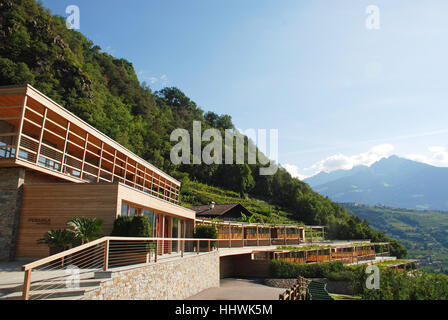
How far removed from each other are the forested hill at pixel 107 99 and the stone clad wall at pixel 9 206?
3642 cm

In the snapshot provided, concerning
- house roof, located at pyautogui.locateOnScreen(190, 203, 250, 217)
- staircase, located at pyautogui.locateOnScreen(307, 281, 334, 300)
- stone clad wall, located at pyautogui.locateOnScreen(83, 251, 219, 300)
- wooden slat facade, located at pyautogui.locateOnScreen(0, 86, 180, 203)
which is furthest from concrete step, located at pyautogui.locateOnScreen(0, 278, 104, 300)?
house roof, located at pyautogui.locateOnScreen(190, 203, 250, 217)

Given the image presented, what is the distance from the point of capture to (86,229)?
10094 millimetres

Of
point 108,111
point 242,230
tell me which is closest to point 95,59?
point 108,111

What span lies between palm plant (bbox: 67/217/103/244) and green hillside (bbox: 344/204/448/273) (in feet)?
349

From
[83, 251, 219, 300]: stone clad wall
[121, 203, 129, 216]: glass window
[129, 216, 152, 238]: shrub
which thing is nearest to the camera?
[83, 251, 219, 300]: stone clad wall

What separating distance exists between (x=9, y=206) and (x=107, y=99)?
2308 inches

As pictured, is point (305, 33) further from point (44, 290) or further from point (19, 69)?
point (19, 69)

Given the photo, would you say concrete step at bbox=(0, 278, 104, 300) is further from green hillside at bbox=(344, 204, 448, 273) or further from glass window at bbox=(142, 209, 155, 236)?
green hillside at bbox=(344, 204, 448, 273)

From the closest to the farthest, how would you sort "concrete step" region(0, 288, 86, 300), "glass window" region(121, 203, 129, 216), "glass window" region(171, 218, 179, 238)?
1. "concrete step" region(0, 288, 86, 300)
2. "glass window" region(121, 203, 129, 216)
3. "glass window" region(171, 218, 179, 238)

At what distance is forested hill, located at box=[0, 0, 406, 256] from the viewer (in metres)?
45.9

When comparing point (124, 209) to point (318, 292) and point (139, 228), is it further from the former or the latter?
point (318, 292)

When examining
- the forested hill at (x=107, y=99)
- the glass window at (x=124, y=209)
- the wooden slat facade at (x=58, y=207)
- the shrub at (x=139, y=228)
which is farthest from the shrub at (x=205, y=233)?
the forested hill at (x=107, y=99)

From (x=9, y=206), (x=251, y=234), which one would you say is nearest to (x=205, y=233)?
(x=251, y=234)

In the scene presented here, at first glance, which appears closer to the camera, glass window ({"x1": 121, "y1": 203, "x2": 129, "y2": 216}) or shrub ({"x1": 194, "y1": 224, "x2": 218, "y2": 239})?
glass window ({"x1": 121, "y1": 203, "x2": 129, "y2": 216})
